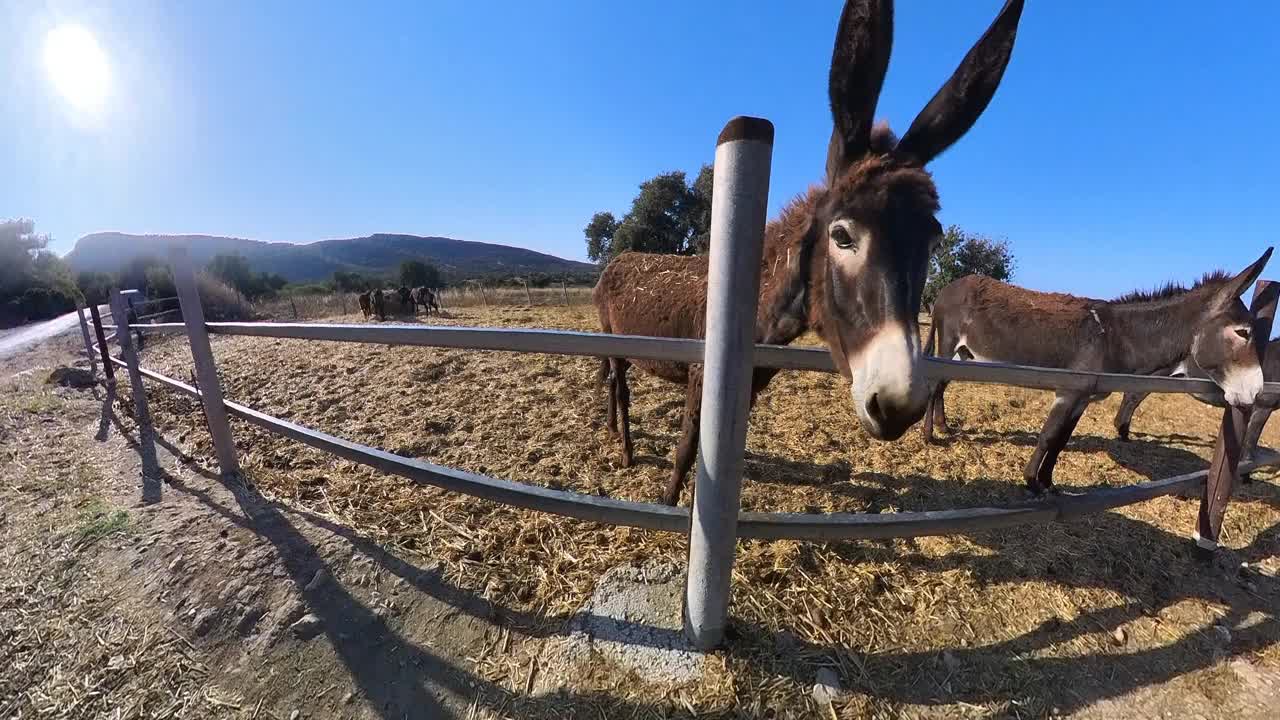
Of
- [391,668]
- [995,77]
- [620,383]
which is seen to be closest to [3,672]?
[391,668]

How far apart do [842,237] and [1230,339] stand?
4588mm

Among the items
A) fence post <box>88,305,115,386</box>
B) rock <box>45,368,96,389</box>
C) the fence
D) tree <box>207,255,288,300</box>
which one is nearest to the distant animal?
rock <box>45,368,96,389</box>

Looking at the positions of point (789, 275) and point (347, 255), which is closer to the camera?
point (789, 275)

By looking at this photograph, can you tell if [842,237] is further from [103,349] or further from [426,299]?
[426,299]

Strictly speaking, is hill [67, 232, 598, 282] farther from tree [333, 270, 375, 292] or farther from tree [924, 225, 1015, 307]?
tree [924, 225, 1015, 307]

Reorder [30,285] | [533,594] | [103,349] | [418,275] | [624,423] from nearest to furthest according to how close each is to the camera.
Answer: [533,594] < [624,423] < [103,349] < [30,285] < [418,275]

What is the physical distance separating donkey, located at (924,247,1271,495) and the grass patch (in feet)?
16.6

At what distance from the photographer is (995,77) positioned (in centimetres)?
172

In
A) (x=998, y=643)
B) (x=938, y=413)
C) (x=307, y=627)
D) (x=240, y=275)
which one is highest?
(x=240, y=275)

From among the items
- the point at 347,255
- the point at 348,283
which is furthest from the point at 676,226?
the point at 347,255

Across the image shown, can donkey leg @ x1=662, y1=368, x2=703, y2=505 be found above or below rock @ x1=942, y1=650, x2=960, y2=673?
above

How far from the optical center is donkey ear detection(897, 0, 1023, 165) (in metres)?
1.65

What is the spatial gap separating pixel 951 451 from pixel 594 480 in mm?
3765

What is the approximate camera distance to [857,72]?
1601 mm
